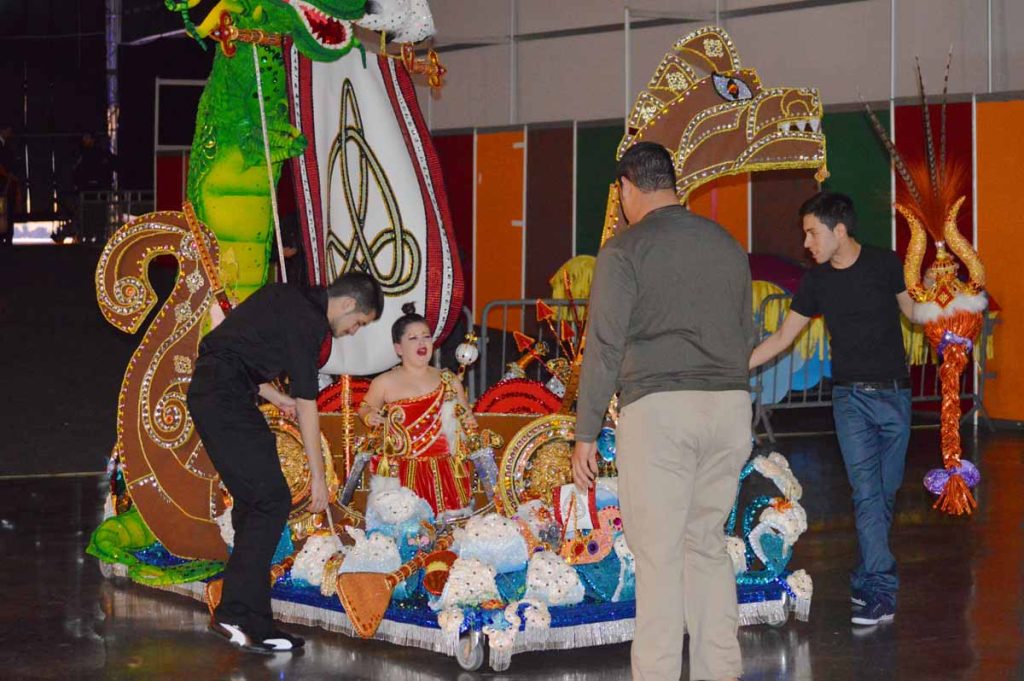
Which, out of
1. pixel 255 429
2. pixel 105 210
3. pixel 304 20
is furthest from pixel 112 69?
pixel 255 429

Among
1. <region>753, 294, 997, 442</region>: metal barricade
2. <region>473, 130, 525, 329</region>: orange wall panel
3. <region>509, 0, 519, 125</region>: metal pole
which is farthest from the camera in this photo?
<region>509, 0, 519, 125</region>: metal pole

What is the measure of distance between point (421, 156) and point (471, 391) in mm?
3343

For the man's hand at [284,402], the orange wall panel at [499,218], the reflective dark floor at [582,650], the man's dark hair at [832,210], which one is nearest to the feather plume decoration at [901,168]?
the man's dark hair at [832,210]

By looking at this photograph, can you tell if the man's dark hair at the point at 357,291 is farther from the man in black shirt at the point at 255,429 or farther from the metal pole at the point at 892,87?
the metal pole at the point at 892,87

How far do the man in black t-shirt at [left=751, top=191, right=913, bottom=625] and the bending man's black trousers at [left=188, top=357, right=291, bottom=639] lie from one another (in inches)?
80.4

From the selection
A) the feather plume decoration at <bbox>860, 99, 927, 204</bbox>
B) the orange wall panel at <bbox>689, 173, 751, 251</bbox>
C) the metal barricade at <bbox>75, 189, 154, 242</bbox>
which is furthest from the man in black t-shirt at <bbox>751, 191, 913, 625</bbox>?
the metal barricade at <bbox>75, 189, 154, 242</bbox>

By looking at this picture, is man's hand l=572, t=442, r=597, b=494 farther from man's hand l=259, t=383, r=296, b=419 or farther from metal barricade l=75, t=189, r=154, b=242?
metal barricade l=75, t=189, r=154, b=242

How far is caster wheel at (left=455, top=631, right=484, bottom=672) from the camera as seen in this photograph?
5332 millimetres

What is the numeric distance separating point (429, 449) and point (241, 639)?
58.4 inches

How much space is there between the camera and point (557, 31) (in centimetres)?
1514

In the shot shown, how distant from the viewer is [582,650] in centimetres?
564

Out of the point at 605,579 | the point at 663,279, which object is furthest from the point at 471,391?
the point at 663,279

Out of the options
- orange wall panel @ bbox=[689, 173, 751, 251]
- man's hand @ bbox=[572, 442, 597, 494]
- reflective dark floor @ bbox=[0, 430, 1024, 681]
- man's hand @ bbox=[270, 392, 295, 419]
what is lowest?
reflective dark floor @ bbox=[0, 430, 1024, 681]

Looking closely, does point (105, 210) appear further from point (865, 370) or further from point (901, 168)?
point (865, 370)
